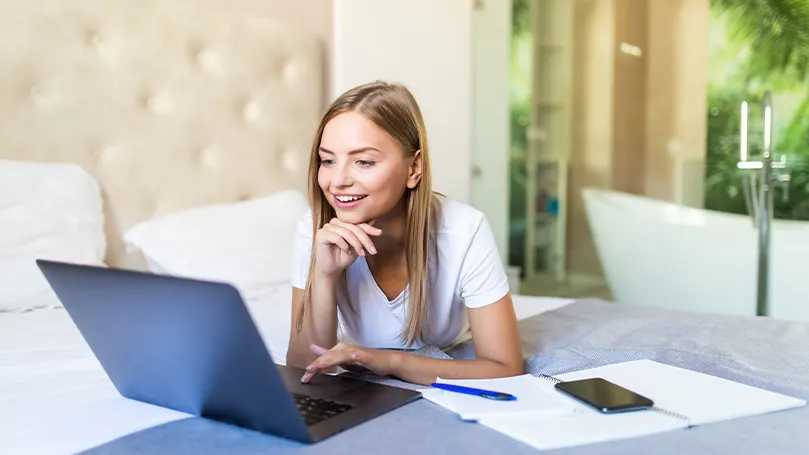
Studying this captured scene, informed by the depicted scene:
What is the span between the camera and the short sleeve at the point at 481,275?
4.32 ft

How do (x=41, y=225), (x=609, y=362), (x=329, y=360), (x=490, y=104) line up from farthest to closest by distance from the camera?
(x=490, y=104)
(x=41, y=225)
(x=609, y=362)
(x=329, y=360)

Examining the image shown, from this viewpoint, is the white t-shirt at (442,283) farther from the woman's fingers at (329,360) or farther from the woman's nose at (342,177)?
the woman's fingers at (329,360)

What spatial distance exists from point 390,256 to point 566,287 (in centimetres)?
217

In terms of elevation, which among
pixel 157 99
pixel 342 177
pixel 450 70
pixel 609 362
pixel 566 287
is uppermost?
pixel 450 70

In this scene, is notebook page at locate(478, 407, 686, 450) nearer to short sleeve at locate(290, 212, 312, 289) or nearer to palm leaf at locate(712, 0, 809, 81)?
short sleeve at locate(290, 212, 312, 289)

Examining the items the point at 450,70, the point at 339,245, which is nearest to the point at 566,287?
the point at 450,70

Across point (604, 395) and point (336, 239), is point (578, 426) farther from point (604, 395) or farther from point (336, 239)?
point (336, 239)

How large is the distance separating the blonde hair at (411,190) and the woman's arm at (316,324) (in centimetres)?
1

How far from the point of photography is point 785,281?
111 inches

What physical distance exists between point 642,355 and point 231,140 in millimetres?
1570

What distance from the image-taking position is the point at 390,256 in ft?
4.70

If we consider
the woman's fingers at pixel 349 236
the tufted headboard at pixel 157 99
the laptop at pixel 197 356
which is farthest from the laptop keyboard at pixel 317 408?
the tufted headboard at pixel 157 99

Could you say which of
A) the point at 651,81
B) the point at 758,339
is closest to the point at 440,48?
the point at 651,81

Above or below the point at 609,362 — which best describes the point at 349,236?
above
